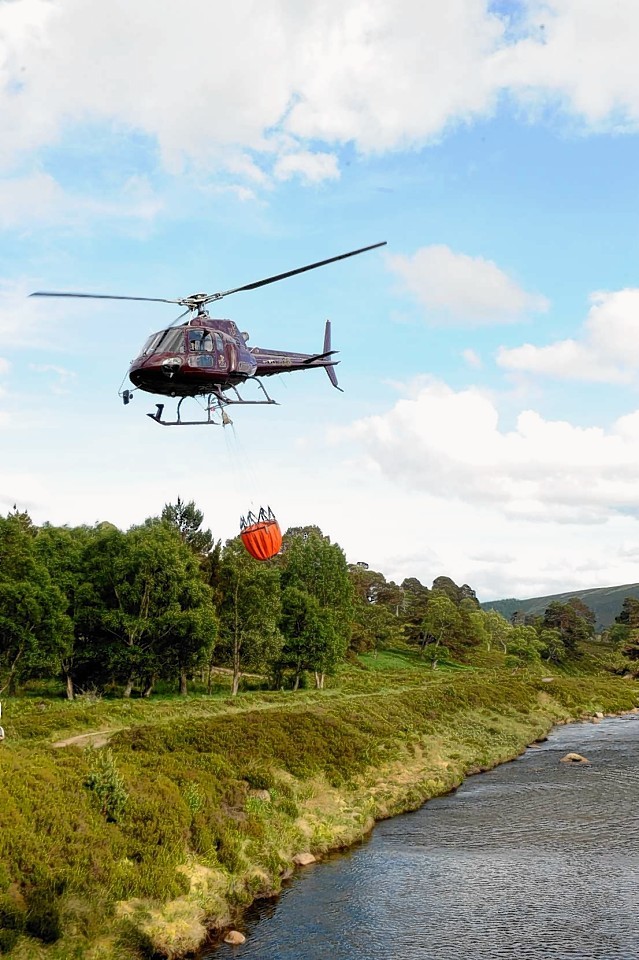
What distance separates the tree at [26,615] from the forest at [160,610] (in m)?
0.08

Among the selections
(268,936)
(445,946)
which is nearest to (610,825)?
(445,946)

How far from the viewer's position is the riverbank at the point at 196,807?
69.3ft

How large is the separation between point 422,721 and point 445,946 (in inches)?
1231

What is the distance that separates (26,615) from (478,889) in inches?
1412

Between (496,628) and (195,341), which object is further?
(496,628)

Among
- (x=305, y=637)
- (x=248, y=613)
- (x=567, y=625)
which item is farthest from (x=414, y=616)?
(x=248, y=613)

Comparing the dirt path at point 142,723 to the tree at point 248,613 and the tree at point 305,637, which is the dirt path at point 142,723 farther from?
the tree at point 248,613

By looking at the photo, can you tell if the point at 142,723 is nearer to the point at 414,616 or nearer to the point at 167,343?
the point at 167,343

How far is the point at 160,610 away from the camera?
56.8 meters

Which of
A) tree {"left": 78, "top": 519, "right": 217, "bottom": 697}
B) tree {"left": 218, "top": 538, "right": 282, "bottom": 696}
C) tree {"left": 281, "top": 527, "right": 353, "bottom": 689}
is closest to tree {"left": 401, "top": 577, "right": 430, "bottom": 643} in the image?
tree {"left": 281, "top": 527, "right": 353, "bottom": 689}

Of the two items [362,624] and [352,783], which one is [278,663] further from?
[362,624]

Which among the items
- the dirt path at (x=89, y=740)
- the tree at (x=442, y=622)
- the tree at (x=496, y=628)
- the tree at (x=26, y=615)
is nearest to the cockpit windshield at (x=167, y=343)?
the dirt path at (x=89, y=740)

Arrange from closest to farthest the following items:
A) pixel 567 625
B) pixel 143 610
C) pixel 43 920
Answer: pixel 43 920 → pixel 143 610 → pixel 567 625

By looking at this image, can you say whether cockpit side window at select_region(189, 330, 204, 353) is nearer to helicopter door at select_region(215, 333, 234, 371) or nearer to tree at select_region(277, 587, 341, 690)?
helicopter door at select_region(215, 333, 234, 371)
